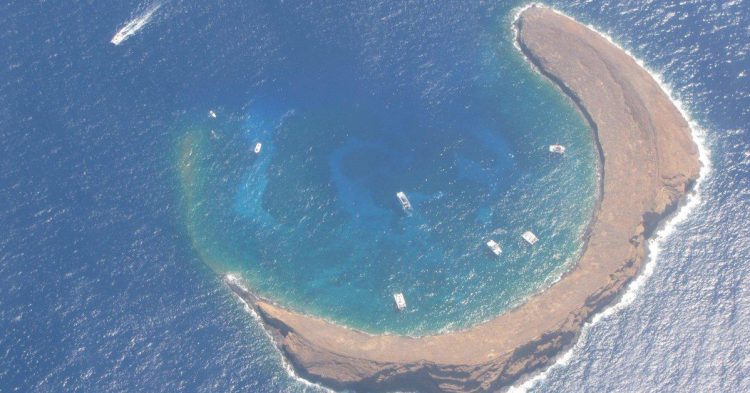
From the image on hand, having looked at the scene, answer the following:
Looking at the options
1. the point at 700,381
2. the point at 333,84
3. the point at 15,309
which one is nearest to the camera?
the point at 700,381

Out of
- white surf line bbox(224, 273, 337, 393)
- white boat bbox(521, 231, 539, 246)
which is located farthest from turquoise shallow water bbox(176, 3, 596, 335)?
white surf line bbox(224, 273, 337, 393)

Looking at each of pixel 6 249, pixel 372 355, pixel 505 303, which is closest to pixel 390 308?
pixel 372 355

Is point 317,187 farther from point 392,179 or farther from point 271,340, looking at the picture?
point 271,340

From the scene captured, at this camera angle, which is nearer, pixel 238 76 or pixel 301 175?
pixel 301 175

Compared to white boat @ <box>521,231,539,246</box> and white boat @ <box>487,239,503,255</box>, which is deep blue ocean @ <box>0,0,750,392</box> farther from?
white boat @ <box>521,231,539,246</box>

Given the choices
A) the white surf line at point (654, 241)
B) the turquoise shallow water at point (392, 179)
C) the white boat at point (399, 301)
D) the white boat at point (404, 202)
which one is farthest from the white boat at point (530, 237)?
the white boat at point (399, 301)

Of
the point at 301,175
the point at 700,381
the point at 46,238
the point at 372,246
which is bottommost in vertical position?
the point at 700,381

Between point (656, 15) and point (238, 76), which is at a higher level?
point (238, 76)

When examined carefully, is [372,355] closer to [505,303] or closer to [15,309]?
[505,303]
